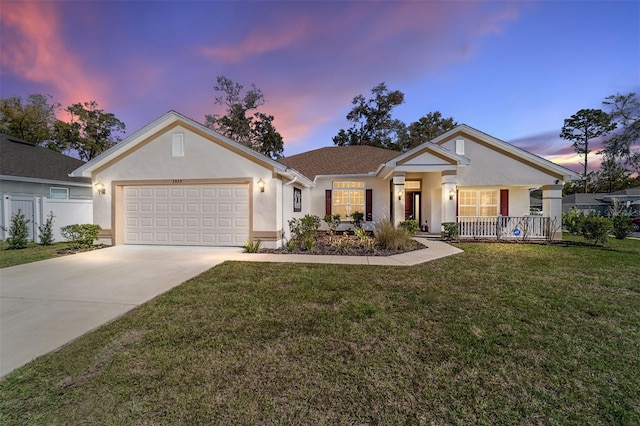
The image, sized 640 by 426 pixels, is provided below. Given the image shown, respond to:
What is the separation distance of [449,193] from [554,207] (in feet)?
16.4

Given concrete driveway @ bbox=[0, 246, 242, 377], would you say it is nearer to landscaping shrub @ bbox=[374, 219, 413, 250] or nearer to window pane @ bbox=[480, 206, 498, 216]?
landscaping shrub @ bbox=[374, 219, 413, 250]

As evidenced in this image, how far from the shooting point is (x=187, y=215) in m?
10.0

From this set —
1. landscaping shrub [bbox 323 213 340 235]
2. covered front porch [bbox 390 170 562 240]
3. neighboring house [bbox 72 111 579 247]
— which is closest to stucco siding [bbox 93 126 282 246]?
neighboring house [bbox 72 111 579 247]

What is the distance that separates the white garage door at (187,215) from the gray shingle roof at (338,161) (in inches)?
234

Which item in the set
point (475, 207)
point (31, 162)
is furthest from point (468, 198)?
point (31, 162)

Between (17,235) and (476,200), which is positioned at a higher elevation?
(476,200)

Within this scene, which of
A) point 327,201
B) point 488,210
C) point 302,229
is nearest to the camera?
point 302,229

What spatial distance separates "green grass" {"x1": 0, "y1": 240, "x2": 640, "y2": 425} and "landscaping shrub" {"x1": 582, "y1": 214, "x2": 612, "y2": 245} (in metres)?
6.69

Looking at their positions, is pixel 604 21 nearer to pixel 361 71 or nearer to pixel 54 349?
pixel 361 71

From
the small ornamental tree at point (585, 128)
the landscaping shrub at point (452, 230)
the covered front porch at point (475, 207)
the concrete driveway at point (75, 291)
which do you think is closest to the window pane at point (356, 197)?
the covered front porch at point (475, 207)

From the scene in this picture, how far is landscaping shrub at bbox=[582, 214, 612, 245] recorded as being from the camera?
9.71m

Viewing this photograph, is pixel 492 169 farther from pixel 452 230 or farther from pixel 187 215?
pixel 187 215

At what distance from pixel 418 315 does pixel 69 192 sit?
60.8ft

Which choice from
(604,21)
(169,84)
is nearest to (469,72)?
(604,21)
